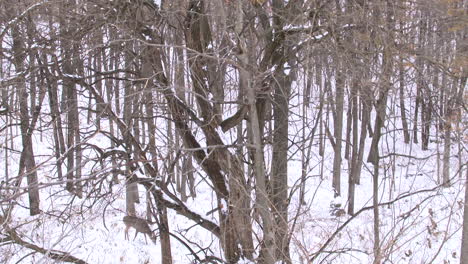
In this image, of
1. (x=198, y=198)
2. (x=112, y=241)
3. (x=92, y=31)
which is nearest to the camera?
(x=92, y=31)

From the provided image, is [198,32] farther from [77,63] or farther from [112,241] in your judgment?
[112,241]

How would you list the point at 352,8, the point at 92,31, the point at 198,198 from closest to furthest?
the point at 352,8 → the point at 92,31 → the point at 198,198

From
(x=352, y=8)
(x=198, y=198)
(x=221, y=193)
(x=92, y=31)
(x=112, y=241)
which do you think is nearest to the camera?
(x=352, y=8)

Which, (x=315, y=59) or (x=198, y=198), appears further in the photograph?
(x=198, y=198)

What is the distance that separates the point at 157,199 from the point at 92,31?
2.62 metres

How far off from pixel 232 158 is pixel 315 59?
223cm

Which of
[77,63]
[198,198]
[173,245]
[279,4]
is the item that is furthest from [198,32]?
[198,198]

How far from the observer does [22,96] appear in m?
5.86

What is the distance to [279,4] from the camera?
6516 millimetres

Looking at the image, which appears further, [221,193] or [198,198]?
[198,198]

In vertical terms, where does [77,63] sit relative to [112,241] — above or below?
above

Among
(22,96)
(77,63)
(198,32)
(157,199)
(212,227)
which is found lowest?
(212,227)

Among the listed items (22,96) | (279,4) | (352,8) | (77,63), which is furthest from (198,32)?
(22,96)

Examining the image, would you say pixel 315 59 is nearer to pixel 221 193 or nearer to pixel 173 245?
pixel 221 193
